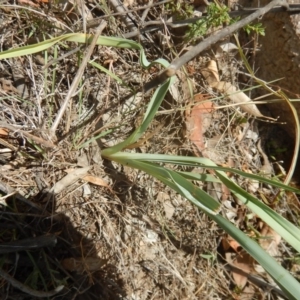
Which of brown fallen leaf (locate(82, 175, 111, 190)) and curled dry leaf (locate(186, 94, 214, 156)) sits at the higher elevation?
brown fallen leaf (locate(82, 175, 111, 190))

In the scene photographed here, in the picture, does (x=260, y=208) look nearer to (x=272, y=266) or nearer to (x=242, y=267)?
(x=272, y=266)

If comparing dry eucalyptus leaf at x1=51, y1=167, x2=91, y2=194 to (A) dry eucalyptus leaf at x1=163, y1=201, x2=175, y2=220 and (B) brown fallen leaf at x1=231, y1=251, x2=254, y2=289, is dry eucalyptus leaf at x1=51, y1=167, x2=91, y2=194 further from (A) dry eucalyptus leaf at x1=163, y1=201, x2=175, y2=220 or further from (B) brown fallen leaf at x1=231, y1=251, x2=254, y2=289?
(B) brown fallen leaf at x1=231, y1=251, x2=254, y2=289

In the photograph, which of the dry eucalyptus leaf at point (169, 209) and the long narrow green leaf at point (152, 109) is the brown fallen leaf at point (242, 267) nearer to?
the dry eucalyptus leaf at point (169, 209)

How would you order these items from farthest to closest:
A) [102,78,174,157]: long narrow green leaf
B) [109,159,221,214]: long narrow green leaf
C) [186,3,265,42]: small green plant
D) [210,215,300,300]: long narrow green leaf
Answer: [186,3,265,42]: small green plant → [102,78,174,157]: long narrow green leaf → [109,159,221,214]: long narrow green leaf → [210,215,300,300]: long narrow green leaf

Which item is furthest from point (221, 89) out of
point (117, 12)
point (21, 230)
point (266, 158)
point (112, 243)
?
point (21, 230)

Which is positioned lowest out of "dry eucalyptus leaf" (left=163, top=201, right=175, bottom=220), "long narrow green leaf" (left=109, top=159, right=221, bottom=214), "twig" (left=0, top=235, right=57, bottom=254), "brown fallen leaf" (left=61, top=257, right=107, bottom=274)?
"dry eucalyptus leaf" (left=163, top=201, right=175, bottom=220)

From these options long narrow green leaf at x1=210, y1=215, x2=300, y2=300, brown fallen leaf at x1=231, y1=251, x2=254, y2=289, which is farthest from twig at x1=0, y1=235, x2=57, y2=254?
brown fallen leaf at x1=231, y1=251, x2=254, y2=289

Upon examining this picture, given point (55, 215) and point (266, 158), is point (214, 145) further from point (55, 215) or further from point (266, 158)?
point (55, 215)
